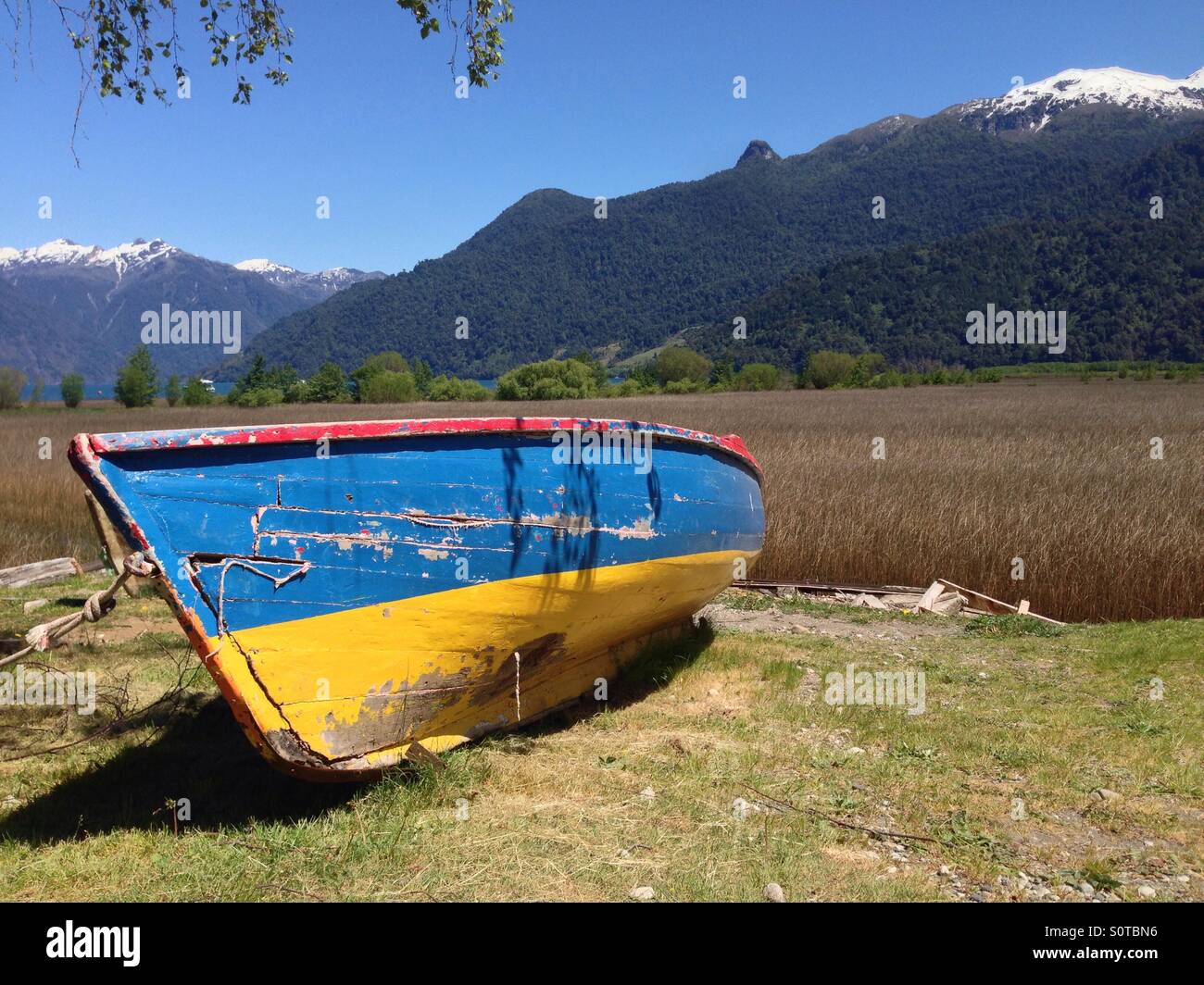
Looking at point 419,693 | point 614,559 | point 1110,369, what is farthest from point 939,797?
point 1110,369

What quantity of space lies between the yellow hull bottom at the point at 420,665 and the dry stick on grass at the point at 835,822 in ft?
4.12

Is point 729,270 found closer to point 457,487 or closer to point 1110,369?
point 1110,369

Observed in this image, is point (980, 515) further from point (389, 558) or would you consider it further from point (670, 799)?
point (389, 558)

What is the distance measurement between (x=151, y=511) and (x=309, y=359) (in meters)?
197

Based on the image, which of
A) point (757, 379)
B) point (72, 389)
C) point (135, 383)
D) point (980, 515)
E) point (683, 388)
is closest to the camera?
point (980, 515)

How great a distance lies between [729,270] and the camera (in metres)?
190

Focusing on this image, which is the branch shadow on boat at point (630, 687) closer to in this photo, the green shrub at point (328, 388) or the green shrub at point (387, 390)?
the green shrub at point (387, 390)

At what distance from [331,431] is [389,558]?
2.01ft

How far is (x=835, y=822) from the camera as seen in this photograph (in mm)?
3670

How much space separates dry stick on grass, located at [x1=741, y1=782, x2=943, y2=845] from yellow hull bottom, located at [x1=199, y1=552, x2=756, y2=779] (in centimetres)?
126

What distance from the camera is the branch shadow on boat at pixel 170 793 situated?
12.2 feet

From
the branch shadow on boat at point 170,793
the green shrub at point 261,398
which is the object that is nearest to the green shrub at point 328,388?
the green shrub at point 261,398

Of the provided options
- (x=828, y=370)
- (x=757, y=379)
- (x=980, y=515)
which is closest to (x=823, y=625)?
(x=980, y=515)

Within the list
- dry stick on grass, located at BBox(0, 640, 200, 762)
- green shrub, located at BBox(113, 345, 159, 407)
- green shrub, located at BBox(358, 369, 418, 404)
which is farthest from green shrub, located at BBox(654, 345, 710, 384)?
dry stick on grass, located at BBox(0, 640, 200, 762)
